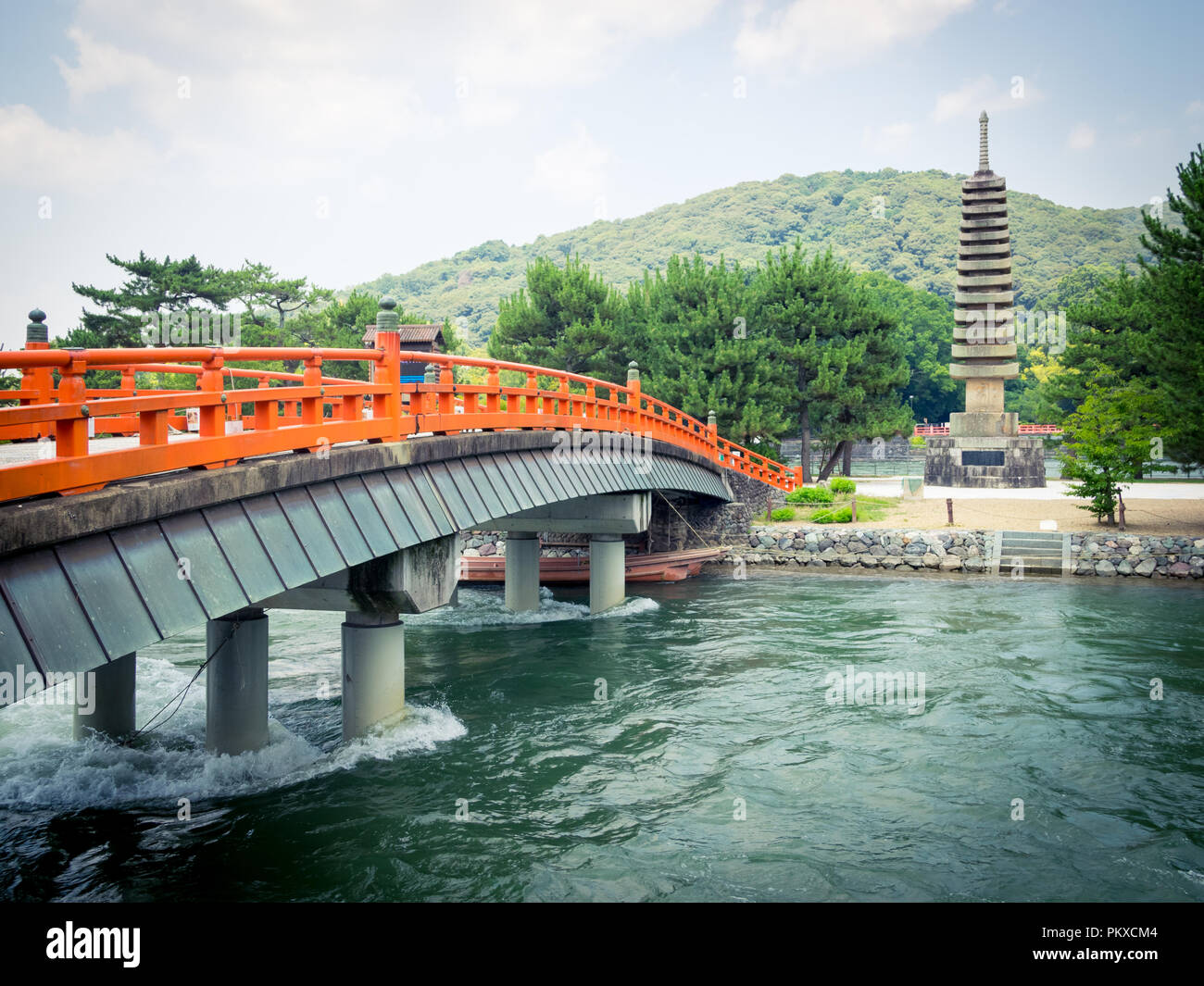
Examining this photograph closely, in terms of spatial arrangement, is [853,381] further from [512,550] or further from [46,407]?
[46,407]

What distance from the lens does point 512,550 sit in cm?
2419

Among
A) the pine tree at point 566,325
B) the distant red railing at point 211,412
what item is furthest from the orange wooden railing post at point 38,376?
the pine tree at point 566,325

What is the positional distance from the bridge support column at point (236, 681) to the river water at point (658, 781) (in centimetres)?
35

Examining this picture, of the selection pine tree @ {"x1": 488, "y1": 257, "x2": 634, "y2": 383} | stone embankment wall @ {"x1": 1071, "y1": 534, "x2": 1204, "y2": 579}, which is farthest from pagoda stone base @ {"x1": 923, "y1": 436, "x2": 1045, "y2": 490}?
pine tree @ {"x1": 488, "y1": 257, "x2": 634, "y2": 383}

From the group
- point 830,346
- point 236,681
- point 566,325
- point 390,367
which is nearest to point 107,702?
point 236,681

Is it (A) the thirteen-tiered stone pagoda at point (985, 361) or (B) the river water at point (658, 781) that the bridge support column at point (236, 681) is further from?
(A) the thirteen-tiered stone pagoda at point (985, 361)

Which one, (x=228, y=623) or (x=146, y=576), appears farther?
(x=228, y=623)

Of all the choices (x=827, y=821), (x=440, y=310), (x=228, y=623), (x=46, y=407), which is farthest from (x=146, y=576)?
(x=440, y=310)

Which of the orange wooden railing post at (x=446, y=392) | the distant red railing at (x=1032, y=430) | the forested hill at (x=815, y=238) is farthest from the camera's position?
the forested hill at (x=815, y=238)

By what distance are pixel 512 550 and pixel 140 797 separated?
43.1 feet

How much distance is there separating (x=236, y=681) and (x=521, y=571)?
1213cm

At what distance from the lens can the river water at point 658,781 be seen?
381 inches

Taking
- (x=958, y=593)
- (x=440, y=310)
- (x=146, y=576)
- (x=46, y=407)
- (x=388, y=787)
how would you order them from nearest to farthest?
(x=46, y=407) < (x=146, y=576) < (x=388, y=787) < (x=958, y=593) < (x=440, y=310)

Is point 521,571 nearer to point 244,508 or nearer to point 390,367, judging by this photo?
point 390,367
